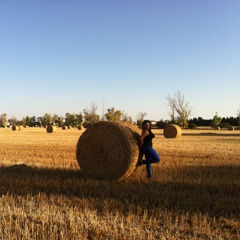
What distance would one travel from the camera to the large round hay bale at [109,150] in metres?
8.89

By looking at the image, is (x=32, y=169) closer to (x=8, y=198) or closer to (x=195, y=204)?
(x=8, y=198)

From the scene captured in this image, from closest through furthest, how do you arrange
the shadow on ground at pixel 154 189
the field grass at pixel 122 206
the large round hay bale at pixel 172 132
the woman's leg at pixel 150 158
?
the field grass at pixel 122 206 < the shadow on ground at pixel 154 189 < the woman's leg at pixel 150 158 < the large round hay bale at pixel 172 132

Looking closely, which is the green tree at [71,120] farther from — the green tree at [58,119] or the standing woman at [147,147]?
the standing woman at [147,147]

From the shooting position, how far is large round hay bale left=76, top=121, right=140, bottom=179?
8.89 metres

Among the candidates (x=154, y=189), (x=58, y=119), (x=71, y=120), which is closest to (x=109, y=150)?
(x=154, y=189)

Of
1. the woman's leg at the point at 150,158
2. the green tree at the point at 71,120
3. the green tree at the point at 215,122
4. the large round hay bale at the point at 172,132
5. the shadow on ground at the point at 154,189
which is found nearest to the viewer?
the shadow on ground at the point at 154,189

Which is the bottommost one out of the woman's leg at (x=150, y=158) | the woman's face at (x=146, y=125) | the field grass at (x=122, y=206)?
the field grass at (x=122, y=206)

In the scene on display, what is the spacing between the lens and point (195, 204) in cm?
616

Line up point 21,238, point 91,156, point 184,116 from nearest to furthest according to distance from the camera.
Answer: point 21,238 → point 91,156 → point 184,116

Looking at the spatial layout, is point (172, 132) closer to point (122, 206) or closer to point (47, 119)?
point (122, 206)

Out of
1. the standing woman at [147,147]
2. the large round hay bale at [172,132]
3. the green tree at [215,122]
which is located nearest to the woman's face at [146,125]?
the standing woman at [147,147]

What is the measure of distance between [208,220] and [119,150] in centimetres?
404

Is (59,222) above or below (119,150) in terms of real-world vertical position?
below

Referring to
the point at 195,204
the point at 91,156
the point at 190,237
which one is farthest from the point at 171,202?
the point at 91,156
